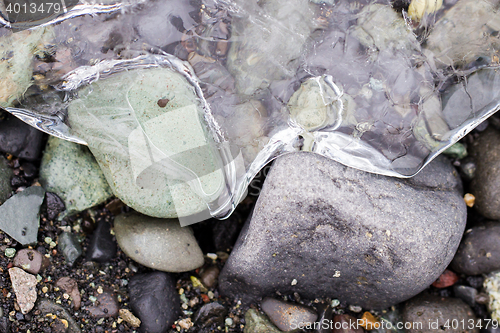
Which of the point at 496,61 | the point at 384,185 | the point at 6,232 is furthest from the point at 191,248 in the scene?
the point at 496,61

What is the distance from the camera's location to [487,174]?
2.83 metres

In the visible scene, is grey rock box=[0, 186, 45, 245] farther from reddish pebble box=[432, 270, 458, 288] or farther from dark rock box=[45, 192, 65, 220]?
reddish pebble box=[432, 270, 458, 288]

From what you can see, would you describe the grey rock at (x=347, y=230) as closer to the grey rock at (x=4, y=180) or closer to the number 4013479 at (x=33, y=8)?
the grey rock at (x=4, y=180)

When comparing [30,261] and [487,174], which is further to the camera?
[487,174]

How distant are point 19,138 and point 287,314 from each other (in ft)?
7.95

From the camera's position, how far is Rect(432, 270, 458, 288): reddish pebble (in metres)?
2.88

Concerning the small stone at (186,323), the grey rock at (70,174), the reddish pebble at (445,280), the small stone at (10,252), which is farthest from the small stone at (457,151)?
the small stone at (10,252)

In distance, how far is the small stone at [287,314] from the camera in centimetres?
263

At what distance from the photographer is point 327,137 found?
2.48 m

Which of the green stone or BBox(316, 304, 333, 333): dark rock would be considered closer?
the green stone

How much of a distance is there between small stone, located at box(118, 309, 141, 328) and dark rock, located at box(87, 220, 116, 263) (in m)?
0.43

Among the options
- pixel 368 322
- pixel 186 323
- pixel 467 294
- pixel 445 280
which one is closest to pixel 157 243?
pixel 186 323

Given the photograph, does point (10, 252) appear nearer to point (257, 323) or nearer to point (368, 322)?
point (257, 323)

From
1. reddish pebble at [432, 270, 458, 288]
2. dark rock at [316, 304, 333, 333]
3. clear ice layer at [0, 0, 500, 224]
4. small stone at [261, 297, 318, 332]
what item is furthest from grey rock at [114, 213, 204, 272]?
reddish pebble at [432, 270, 458, 288]
